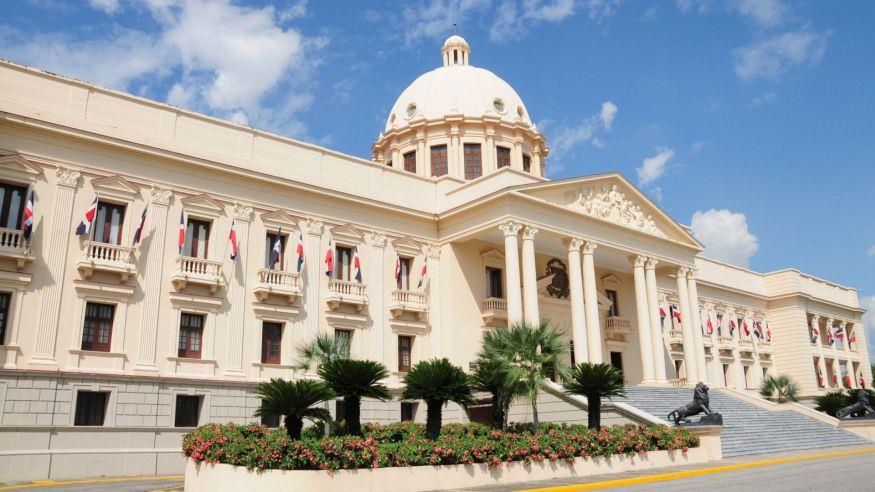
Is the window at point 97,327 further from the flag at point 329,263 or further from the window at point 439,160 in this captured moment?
the window at point 439,160

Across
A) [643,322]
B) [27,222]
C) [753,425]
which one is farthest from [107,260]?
[753,425]

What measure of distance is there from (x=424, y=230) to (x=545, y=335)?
13.7 meters

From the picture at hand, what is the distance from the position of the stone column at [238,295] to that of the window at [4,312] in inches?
286

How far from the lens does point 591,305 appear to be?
33312 millimetres

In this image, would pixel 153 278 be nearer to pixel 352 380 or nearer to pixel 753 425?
pixel 352 380

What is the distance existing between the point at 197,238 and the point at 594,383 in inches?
617

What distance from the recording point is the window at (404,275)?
32.9 m

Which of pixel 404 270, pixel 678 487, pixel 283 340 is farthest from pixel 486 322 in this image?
pixel 678 487

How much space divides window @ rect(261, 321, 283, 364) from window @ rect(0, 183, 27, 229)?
30.4 feet

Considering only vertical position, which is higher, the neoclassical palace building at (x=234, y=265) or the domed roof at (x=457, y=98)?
the domed roof at (x=457, y=98)

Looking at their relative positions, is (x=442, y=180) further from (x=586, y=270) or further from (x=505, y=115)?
(x=505, y=115)

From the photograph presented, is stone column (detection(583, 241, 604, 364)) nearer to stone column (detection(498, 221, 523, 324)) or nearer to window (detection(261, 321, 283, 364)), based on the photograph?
stone column (detection(498, 221, 523, 324))

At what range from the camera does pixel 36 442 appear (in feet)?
69.8

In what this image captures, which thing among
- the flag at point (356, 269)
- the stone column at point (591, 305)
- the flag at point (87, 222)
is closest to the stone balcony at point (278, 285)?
the flag at point (356, 269)
